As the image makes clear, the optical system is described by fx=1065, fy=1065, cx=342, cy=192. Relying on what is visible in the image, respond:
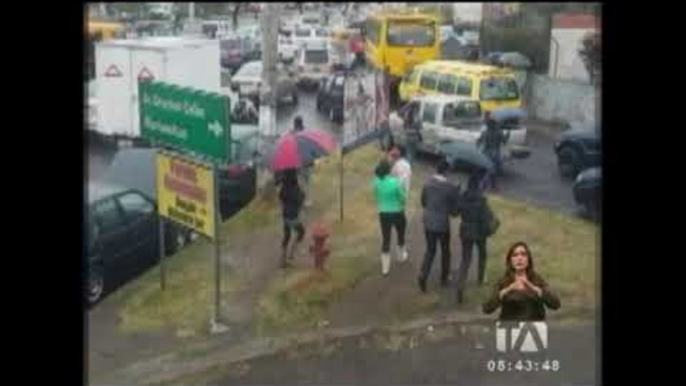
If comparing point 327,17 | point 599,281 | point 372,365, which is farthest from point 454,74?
point 327,17

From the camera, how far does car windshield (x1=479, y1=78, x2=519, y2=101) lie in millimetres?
20953

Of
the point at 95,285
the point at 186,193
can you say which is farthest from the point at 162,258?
the point at 186,193

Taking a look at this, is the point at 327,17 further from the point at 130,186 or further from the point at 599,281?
the point at 599,281

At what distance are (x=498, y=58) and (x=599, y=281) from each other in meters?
20.2

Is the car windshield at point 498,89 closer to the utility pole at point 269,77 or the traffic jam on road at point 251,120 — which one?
Answer: the traffic jam on road at point 251,120

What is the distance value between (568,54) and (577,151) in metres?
11.0

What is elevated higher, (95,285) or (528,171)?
(528,171)

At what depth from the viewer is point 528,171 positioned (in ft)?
61.5

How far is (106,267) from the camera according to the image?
41.9 feet

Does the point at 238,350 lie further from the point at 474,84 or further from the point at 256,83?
the point at 256,83

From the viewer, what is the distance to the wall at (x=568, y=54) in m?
27.5

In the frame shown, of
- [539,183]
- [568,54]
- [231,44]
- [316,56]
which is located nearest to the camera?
[539,183]

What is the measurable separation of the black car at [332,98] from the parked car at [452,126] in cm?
318

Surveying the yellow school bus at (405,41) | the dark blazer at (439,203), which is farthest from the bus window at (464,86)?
the dark blazer at (439,203)
